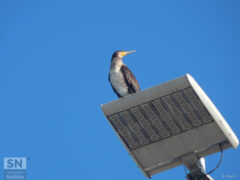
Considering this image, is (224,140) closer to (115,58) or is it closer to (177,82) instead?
(177,82)

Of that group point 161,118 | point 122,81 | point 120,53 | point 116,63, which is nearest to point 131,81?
point 122,81

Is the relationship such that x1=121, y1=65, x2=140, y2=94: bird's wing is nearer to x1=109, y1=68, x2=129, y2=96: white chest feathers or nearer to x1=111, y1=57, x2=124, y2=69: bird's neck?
x1=109, y1=68, x2=129, y2=96: white chest feathers

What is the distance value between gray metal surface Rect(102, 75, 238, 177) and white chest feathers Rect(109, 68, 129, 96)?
3.60 metres

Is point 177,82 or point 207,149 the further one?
point 207,149

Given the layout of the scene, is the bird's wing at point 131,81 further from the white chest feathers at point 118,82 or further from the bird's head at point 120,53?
the bird's head at point 120,53

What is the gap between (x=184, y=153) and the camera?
5785 mm

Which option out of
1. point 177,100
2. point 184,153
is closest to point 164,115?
point 177,100

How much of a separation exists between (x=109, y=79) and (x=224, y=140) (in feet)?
15.2

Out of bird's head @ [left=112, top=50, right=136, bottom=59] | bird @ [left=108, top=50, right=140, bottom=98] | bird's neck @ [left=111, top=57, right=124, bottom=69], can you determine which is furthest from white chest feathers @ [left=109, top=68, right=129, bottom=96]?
bird's head @ [left=112, top=50, right=136, bottom=59]

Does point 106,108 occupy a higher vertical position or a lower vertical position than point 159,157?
higher

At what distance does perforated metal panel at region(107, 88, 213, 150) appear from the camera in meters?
5.43

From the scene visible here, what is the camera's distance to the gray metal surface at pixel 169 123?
17.7 feet

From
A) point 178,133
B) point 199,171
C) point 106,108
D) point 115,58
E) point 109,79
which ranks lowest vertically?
point 199,171

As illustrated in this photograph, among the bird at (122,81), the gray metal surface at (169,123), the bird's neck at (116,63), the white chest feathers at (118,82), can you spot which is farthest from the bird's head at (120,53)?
the gray metal surface at (169,123)
